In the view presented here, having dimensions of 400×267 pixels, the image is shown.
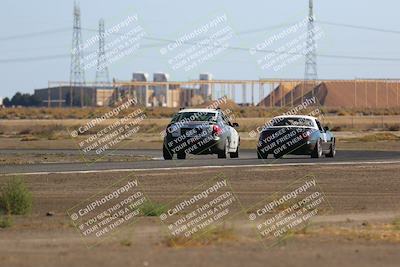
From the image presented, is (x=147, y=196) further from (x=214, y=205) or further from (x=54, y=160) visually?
(x=54, y=160)

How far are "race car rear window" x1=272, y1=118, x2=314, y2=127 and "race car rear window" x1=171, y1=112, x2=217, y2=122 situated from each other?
211 cm

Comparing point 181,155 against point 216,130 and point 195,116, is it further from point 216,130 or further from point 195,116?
point 216,130

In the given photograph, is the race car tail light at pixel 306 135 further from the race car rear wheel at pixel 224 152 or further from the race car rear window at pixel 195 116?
the race car rear window at pixel 195 116

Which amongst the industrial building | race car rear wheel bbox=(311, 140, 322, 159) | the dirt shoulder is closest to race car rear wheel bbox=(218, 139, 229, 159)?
race car rear wheel bbox=(311, 140, 322, 159)

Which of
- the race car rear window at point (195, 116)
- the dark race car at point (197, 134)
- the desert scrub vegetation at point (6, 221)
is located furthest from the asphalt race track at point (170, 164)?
the desert scrub vegetation at point (6, 221)

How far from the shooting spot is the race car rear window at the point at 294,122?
3531cm

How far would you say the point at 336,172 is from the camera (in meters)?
29.4

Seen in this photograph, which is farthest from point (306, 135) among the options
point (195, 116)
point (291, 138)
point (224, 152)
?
point (195, 116)

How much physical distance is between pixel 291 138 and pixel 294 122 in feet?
2.45

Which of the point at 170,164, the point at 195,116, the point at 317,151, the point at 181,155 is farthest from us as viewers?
the point at 181,155

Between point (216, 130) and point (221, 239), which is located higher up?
point (216, 130)

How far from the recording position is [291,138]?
1380 inches

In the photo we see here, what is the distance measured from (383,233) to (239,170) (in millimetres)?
12758

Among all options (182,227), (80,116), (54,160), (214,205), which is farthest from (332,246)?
(80,116)
